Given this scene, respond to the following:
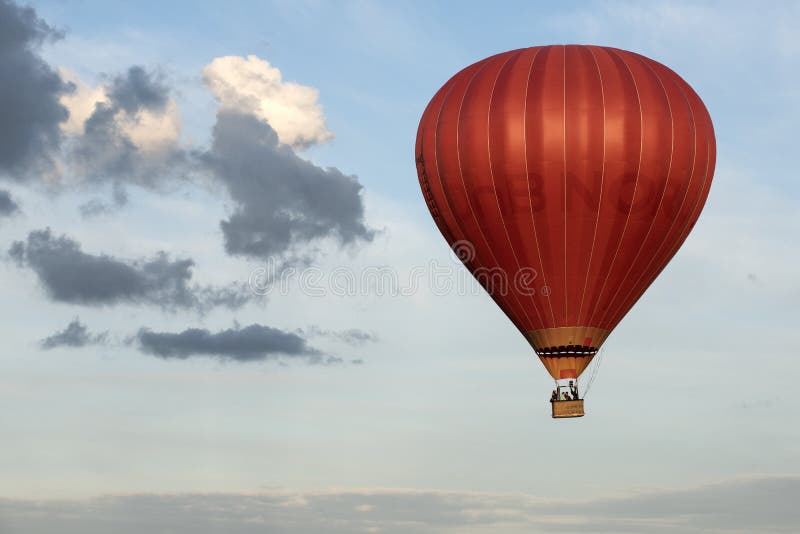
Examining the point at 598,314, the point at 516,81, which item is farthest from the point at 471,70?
the point at 598,314

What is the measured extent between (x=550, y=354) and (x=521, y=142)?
7.10m

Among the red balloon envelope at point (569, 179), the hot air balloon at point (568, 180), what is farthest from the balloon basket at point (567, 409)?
the red balloon envelope at point (569, 179)

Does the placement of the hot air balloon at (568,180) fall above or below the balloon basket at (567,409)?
above

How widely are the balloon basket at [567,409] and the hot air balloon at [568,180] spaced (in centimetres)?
5

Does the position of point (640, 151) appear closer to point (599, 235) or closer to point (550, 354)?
point (599, 235)

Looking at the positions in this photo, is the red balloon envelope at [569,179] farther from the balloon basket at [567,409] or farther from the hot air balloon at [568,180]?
the balloon basket at [567,409]

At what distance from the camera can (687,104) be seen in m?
52.7

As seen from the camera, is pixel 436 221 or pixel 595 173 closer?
pixel 595 173

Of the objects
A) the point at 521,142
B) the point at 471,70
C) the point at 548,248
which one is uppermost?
the point at 471,70

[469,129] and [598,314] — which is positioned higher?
[469,129]

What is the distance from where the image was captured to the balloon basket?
51.5 meters

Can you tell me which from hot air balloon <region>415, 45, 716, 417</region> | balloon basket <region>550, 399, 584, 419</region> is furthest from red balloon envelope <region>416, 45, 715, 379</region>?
balloon basket <region>550, 399, 584, 419</region>

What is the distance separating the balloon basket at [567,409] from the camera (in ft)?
169

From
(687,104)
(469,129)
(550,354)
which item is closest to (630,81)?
(687,104)
